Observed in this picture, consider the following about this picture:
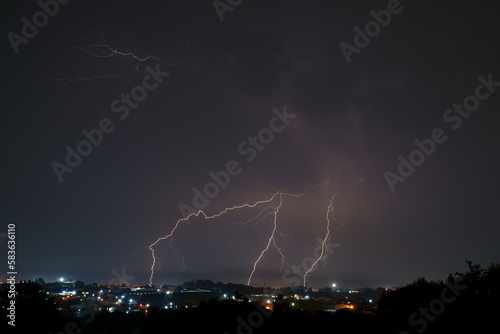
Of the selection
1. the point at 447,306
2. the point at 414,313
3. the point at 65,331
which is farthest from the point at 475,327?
the point at 65,331

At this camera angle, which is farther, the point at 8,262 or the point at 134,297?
the point at 134,297

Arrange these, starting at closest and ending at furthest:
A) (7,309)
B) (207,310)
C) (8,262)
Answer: (8,262), (7,309), (207,310)

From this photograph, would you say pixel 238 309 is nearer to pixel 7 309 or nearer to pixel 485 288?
pixel 7 309

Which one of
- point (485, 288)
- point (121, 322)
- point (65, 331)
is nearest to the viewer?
point (65, 331)

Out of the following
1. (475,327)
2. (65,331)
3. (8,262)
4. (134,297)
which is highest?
(8,262)

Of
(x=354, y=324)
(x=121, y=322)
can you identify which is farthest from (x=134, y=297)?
(x=354, y=324)

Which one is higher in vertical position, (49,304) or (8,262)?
(8,262)
